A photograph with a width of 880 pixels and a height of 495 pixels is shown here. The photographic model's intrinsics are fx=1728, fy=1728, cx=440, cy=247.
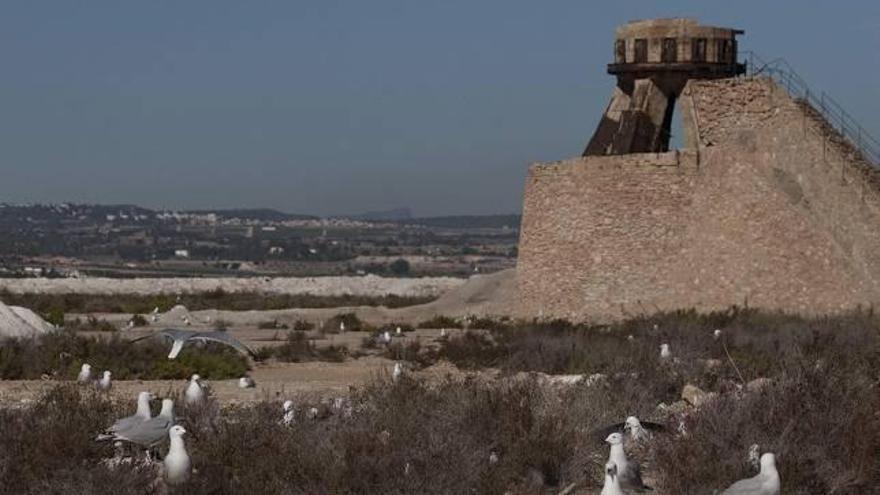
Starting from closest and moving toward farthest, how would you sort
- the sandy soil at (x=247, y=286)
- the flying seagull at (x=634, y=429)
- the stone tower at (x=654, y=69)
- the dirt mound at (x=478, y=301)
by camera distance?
the flying seagull at (x=634, y=429)
the stone tower at (x=654, y=69)
the dirt mound at (x=478, y=301)
the sandy soil at (x=247, y=286)

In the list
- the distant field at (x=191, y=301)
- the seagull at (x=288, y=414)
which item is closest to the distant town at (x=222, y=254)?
the distant field at (x=191, y=301)

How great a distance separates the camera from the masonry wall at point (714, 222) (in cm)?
2958

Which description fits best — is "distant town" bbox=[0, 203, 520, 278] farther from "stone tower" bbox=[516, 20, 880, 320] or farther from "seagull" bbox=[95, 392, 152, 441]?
"seagull" bbox=[95, 392, 152, 441]

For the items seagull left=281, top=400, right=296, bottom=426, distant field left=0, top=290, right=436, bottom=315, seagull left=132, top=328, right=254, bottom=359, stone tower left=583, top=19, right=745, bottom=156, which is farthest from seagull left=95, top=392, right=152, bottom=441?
distant field left=0, top=290, right=436, bottom=315

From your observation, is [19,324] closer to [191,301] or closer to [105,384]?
[105,384]

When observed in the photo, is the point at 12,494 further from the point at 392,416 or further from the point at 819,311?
the point at 819,311

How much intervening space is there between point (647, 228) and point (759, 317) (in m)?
3.98

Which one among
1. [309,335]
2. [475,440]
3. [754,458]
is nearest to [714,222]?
[309,335]

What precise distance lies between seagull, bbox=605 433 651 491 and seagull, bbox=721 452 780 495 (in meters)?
0.98

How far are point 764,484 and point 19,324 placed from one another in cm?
1920

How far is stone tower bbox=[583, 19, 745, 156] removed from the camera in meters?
35.5

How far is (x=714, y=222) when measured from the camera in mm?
31453

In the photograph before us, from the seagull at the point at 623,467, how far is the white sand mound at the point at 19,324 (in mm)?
16429

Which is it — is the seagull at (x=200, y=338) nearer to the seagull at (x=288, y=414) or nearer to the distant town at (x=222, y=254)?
the seagull at (x=288, y=414)
